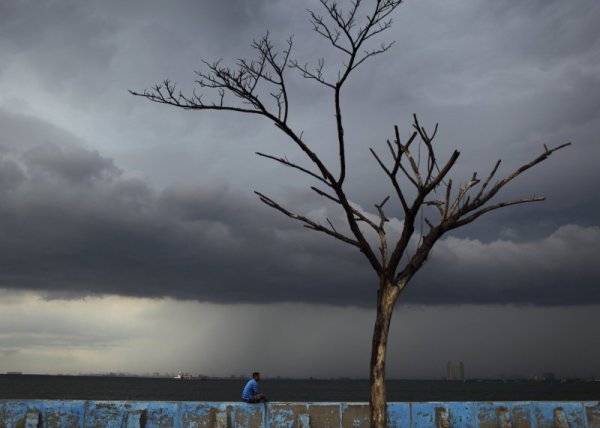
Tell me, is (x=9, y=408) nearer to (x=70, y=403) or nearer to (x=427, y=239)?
(x=70, y=403)

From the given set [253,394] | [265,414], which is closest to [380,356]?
[265,414]

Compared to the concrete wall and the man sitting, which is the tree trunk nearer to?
the concrete wall

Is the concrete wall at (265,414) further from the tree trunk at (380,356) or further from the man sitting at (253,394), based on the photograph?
the tree trunk at (380,356)

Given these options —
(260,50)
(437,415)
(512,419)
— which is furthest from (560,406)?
(260,50)

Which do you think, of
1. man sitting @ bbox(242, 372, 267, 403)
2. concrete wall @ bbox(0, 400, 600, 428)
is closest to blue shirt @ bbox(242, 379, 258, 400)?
man sitting @ bbox(242, 372, 267, 403)

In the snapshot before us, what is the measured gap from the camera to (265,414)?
474 inches

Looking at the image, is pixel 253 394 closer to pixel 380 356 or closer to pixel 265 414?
pixel 265 414

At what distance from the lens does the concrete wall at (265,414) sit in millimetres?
11609

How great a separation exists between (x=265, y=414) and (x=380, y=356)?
405 cm

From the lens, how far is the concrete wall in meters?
11.6

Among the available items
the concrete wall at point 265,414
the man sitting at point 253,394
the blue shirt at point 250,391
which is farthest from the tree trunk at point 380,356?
the blue shirt at point 250,391

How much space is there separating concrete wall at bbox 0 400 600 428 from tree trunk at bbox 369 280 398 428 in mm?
3063

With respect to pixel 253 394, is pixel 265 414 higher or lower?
lower

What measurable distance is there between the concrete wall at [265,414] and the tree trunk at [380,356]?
10.1ft
